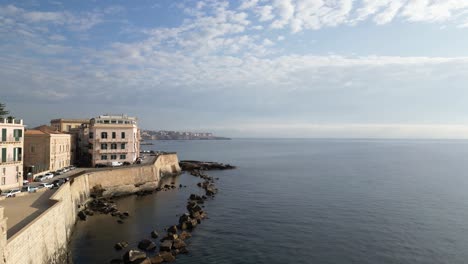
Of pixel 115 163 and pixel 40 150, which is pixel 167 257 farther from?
pixel 115 163

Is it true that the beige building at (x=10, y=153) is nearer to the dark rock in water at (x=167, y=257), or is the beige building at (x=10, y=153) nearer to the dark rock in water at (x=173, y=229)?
the dark rock in water at (x=173, y=229)

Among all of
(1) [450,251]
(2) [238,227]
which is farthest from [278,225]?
(1) [450,251]

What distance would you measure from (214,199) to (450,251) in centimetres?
3605

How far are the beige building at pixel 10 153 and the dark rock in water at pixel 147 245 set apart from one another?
20.7 meters

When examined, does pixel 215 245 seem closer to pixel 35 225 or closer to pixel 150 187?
pixel 35 225

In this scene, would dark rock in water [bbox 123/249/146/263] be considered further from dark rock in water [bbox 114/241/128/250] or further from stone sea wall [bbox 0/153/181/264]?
stone sea wall [bbox 0/153/181/264]

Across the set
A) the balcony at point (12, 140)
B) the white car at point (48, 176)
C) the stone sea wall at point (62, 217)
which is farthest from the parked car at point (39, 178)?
the balcony at point (12, 140)

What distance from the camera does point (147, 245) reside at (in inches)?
1358

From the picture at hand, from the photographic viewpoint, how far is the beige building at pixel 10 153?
42.6 meters

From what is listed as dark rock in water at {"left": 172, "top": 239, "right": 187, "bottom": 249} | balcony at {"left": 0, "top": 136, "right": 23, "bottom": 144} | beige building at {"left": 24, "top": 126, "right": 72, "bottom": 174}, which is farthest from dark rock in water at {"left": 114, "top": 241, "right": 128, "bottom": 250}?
beige building at {"left": 24, "top": 126, "right": 72, "bottom": 174}

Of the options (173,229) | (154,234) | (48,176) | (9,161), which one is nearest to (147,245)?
(154,234)

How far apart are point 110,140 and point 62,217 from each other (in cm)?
4284

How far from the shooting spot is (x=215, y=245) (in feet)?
117

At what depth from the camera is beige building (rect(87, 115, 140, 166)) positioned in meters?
72.2
